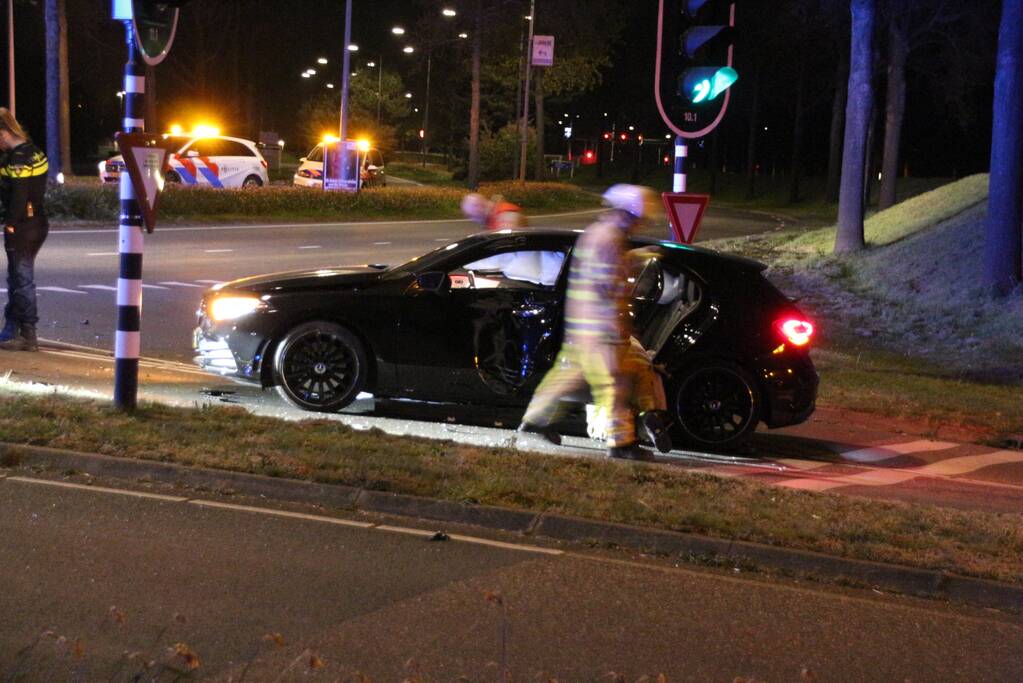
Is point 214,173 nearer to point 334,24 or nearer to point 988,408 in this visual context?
point 988,408

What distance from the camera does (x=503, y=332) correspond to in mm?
9688

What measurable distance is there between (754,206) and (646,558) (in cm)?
6369

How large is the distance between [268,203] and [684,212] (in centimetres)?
2561

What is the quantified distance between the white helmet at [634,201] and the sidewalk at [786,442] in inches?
70.2

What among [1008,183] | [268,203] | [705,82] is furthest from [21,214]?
[268,203]

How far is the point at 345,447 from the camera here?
27.2ft

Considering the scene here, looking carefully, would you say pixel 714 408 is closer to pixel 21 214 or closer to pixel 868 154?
pixel 21 214

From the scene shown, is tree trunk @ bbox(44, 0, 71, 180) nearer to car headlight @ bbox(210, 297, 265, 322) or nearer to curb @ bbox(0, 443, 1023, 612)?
car headlight @ bbox(210, 297, 265, 322)

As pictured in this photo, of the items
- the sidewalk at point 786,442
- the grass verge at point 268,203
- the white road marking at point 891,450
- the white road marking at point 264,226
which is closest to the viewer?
the sidewalk at point 786,442

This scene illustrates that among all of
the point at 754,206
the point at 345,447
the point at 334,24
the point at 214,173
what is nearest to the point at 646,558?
the point at 345,447

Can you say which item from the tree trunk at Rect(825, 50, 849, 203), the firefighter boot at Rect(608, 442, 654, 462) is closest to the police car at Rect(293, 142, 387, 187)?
the tree trunk at Rect(825, 50, 849, 203)

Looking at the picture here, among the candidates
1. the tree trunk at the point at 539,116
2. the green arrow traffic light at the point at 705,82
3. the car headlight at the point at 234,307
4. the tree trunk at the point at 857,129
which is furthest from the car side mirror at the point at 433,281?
the tree trunk at the point at 539,116

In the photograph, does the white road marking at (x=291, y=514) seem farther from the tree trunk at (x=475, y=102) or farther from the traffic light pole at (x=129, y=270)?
the tree trunk at (x=475, y=102)

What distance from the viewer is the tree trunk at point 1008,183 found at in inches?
777
